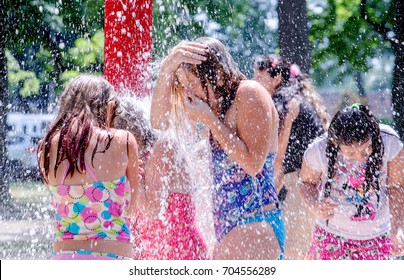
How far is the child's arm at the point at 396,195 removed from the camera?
3703 mm

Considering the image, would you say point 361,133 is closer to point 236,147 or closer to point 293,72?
point 236,147

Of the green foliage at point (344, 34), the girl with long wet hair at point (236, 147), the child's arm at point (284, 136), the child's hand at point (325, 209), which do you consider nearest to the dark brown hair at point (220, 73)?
the girl with long wet hair at point (236, 147)

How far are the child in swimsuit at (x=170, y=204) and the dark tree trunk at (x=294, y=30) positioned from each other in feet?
14.8

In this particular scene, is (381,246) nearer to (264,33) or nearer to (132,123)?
(132,123)

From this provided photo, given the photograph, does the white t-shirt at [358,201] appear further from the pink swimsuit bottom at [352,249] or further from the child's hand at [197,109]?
the child's hand at [197,109]

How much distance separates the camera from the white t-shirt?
148 inches

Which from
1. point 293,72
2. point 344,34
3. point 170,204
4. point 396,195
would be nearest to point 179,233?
point 170,204

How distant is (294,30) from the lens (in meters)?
7.90

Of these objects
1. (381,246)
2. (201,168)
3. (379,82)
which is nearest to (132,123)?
(201,168)

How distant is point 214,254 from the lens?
3.22 meters

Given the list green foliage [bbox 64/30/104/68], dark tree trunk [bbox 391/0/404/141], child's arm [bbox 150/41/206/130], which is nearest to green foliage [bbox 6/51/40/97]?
→ green foliage [bbox 64/30/104/68]

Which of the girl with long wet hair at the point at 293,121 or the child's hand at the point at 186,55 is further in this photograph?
the girl with long wet hair at the point at 293,121

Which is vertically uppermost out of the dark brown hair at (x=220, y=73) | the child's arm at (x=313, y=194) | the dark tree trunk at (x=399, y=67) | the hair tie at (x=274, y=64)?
the dark brown hair at (x=220, y=73)

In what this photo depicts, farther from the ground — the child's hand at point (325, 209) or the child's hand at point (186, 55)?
the child's hand at point (186, 55)
